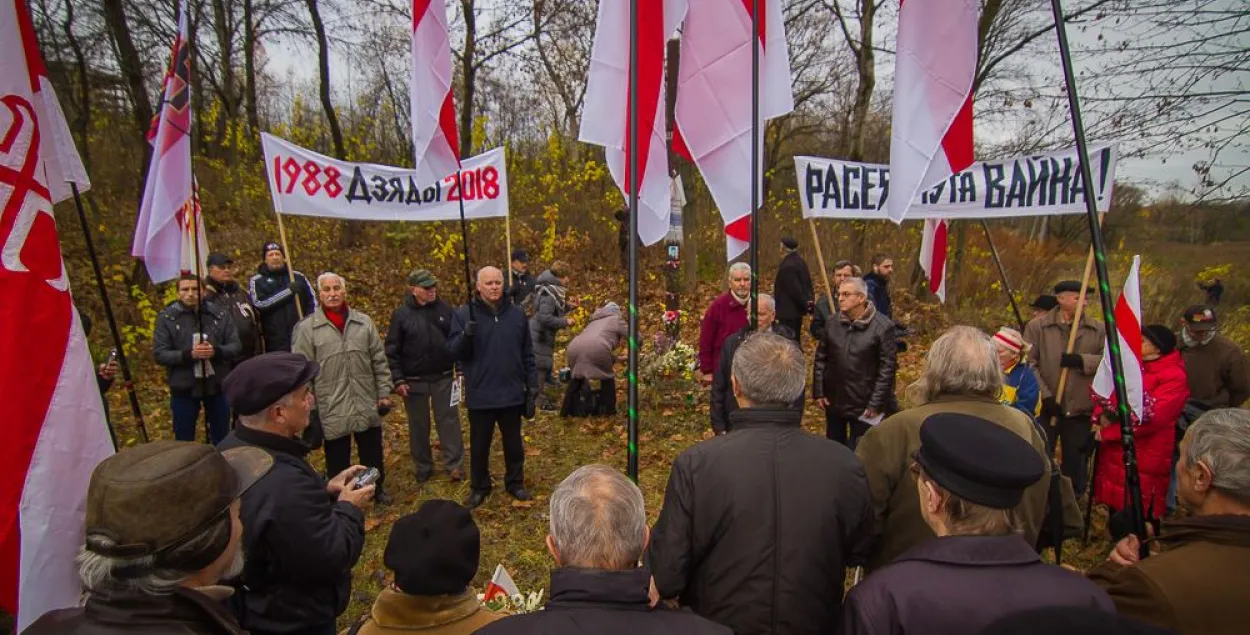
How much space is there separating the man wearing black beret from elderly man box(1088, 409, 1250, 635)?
0.26m

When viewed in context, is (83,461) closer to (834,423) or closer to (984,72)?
(834,423)

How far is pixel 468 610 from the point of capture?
6.44 ft

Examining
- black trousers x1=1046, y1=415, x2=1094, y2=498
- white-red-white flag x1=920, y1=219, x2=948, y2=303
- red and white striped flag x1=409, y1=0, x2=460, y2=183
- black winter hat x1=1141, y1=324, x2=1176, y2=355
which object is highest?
red and white striped flag x1=409, y1=0, x2=460, y2=183

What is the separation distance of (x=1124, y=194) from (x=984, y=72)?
170 inches

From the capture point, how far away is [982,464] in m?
1.71

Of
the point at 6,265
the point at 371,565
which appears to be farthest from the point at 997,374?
the point at 371,565

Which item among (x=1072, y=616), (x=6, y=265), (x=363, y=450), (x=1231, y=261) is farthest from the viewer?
(x=1231, y=261)

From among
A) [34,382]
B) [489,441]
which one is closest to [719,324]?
[489,441]

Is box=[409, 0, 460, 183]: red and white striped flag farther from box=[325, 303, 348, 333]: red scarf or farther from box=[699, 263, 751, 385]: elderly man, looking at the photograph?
box=[699, 263, 751, 385]: elderly man

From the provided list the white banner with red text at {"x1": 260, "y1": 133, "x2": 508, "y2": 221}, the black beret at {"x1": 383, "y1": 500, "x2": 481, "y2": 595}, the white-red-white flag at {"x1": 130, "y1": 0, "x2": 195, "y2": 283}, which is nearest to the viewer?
the black beret at {"x1": 383, "y1": 500, "x2": 481, "y2": 595}

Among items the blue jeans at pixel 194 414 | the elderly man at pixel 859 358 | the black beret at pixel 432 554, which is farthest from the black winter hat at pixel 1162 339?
the blue jeans at pixel 194 414

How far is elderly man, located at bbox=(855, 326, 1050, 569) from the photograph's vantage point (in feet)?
8.28

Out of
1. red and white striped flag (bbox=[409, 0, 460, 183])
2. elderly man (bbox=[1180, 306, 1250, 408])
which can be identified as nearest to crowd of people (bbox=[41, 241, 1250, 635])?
elderly man (bbox=[1180, 306, 1250, 408])

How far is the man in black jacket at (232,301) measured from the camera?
19.2 ft
